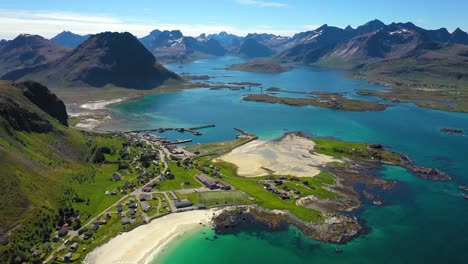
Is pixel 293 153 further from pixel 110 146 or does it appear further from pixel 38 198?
pixel 38 198

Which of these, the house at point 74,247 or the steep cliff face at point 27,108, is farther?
the steep cliff face at point 27,108

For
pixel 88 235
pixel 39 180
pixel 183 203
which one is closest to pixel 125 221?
pixel 88 235

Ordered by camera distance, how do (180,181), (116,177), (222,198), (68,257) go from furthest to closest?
(116,177) → (180,181) → (222,198) → (68,257)

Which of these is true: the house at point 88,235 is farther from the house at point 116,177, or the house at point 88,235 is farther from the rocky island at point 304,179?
the house at point 116,177

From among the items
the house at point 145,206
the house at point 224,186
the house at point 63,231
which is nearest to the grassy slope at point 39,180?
the house at point 63,231

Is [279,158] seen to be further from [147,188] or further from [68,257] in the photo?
[68,257]
